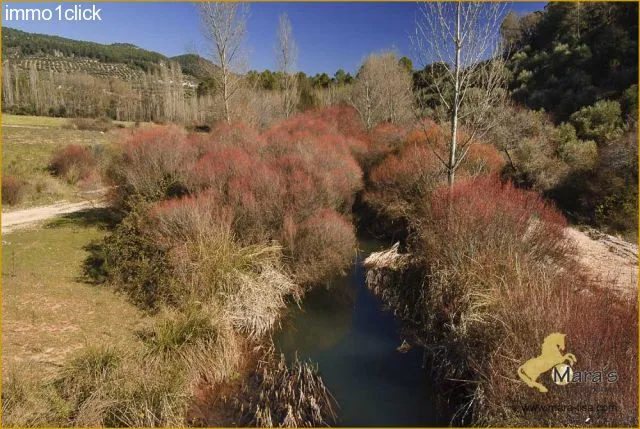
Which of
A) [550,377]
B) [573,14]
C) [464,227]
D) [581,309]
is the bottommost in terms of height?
[550,377]

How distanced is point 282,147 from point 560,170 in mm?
10739

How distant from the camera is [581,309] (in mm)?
4629

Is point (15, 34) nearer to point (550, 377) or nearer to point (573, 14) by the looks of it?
point (573, 14)

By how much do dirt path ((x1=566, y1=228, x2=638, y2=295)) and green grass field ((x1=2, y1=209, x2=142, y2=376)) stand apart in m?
9.02

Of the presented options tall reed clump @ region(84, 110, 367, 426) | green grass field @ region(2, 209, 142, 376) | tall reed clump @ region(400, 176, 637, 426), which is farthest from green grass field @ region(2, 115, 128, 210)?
tall reed clump @ region(400, 176, 637, 426)

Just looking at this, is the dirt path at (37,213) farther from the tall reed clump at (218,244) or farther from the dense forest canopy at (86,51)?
the dense forest canopy at (86,51)

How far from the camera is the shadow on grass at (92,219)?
522 inches

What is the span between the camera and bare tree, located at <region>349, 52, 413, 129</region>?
26.3 meters

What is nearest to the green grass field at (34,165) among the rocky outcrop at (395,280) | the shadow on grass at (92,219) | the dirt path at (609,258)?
the shadow on grass at (92,219)

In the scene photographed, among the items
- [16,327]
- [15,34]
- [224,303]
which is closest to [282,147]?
[224,303]

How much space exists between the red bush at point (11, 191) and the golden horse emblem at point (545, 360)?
1967cm

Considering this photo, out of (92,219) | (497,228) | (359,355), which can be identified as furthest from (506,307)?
(92,219)

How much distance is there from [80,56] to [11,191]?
93130 mm

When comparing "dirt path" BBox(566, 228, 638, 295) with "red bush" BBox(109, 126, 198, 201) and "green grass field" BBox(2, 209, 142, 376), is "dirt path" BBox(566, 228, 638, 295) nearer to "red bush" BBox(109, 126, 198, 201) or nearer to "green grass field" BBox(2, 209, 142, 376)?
"green grass field" BBox(2, 209, 142, 376)
